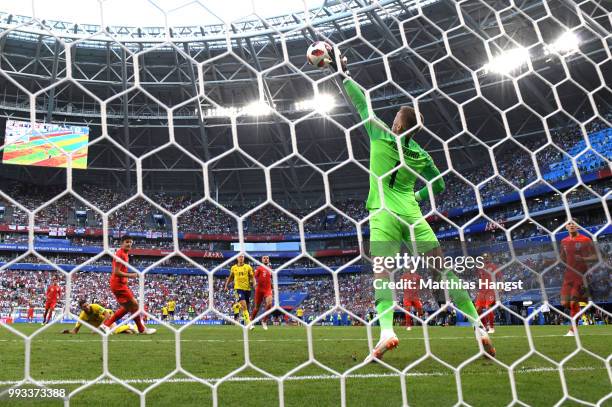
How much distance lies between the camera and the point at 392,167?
9.14 feet

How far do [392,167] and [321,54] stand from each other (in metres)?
0.80

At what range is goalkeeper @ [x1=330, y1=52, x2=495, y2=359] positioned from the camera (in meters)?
2.64

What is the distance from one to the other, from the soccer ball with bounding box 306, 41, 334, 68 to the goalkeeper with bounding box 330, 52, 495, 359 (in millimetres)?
145

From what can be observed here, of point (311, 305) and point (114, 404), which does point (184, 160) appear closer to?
point (311, 305)

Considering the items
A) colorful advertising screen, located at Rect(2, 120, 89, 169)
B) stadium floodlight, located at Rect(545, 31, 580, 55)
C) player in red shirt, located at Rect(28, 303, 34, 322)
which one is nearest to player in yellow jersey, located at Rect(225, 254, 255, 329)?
colorful advertising screen, located at Rect(2, 120, 89, 169)

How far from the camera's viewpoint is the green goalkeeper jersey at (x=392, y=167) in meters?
2.71

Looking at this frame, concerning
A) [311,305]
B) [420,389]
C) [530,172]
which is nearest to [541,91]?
[530,172]

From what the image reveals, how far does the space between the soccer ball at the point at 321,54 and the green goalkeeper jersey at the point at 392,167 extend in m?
0.22

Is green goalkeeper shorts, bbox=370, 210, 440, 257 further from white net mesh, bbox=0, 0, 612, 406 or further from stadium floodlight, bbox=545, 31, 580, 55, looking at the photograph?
stadium floodlight, bbox=545, 31, 580, 55

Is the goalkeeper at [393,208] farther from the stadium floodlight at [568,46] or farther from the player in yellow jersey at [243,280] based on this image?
the player in yellow jersey at [243,280]

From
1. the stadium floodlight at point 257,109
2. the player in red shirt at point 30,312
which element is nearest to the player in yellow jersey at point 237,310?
the stadium floodlight at point 257,109

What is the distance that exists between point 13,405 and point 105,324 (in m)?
4.46

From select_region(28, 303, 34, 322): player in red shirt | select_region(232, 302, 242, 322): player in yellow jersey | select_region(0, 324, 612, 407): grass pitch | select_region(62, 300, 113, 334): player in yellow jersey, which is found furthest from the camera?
select_region(28, 303, 34, 322): player in red shirt

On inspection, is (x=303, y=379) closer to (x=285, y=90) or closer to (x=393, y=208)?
(x=393, y=208)
